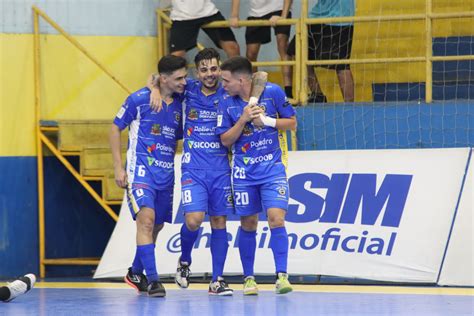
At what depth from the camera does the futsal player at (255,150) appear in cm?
1048

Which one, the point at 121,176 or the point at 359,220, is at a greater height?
the point at 121,176

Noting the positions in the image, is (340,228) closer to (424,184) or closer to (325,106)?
(424,184)

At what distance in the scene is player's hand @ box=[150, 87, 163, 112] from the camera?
10.7 metres

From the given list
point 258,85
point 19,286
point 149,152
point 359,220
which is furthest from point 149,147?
point 359,220

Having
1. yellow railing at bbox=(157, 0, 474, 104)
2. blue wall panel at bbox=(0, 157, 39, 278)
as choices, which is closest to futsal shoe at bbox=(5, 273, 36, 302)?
blue wall panel at bbox=(0, 157, 39, 278)

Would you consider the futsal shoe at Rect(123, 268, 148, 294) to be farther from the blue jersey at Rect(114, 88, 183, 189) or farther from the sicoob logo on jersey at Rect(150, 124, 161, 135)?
the sicoob logo on jersey at Rect(150, 124, 161, 135)

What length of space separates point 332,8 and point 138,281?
4837 mm

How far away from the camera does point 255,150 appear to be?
10.6 m

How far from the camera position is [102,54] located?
1505 cm

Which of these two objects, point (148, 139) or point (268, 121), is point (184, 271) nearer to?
point (148, 139)

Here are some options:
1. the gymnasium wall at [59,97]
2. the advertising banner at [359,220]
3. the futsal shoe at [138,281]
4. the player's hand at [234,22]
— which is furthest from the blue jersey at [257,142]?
the gymnasium wall at [59,97]

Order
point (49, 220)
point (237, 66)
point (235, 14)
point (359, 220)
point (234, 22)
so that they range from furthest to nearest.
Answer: point (49, 220) → point (235, 14) → point (234, 22) → point (359, 220) → point (237, 66)

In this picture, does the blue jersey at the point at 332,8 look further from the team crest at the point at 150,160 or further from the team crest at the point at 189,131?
the team crest at the point at 150,160

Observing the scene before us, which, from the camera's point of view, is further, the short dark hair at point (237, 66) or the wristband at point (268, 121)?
the short dark hair at point (237, 66)
